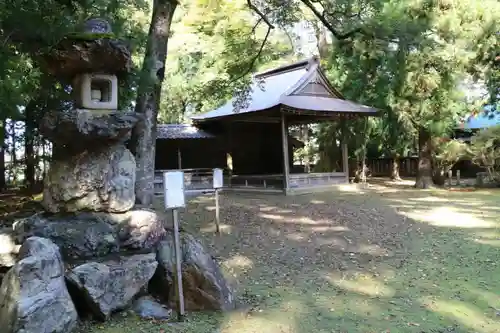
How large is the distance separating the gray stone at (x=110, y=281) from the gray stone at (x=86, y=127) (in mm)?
1564

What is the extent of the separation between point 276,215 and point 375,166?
17369 mm

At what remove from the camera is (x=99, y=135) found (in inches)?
219

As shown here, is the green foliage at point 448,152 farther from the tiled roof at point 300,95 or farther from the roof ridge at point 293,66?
the roof ridge at point 293,66

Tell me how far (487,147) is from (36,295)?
678 inches

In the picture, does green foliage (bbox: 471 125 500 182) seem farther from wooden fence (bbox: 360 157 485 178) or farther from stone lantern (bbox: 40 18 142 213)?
stone lantern (bbox: 40 18 142 213)

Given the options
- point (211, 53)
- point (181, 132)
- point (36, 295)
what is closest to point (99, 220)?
point (36, 295)

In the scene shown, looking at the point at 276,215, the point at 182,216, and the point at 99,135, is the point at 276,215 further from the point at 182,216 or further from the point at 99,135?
the point at 99,135

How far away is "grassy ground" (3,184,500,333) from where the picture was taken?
515cm

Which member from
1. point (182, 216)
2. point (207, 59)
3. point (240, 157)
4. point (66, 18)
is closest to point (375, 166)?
point (240, 157)

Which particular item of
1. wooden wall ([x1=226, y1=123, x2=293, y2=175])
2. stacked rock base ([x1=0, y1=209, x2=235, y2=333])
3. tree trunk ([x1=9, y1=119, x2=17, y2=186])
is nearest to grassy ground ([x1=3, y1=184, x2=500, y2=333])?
stacked rock base ([x1=0, y1=209, x2=235, y2=333])

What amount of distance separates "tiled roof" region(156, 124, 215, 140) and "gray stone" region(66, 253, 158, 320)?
12.8 metres

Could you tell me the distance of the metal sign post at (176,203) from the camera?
16.4 ft

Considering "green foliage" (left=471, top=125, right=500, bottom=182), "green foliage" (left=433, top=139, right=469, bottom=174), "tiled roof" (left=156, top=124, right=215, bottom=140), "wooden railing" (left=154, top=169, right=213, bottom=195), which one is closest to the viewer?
"wooden railing" (left=154, top=169, right=213, bottom=195)

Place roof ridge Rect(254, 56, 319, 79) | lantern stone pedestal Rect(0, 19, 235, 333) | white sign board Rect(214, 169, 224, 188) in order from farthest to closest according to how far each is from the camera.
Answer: roof ridge Rect(254, 56, 319, 79) < white sign board Rect(214, 169, 224, 188) < lantern stone pedestal Rect(0, 19, 235, 333)
